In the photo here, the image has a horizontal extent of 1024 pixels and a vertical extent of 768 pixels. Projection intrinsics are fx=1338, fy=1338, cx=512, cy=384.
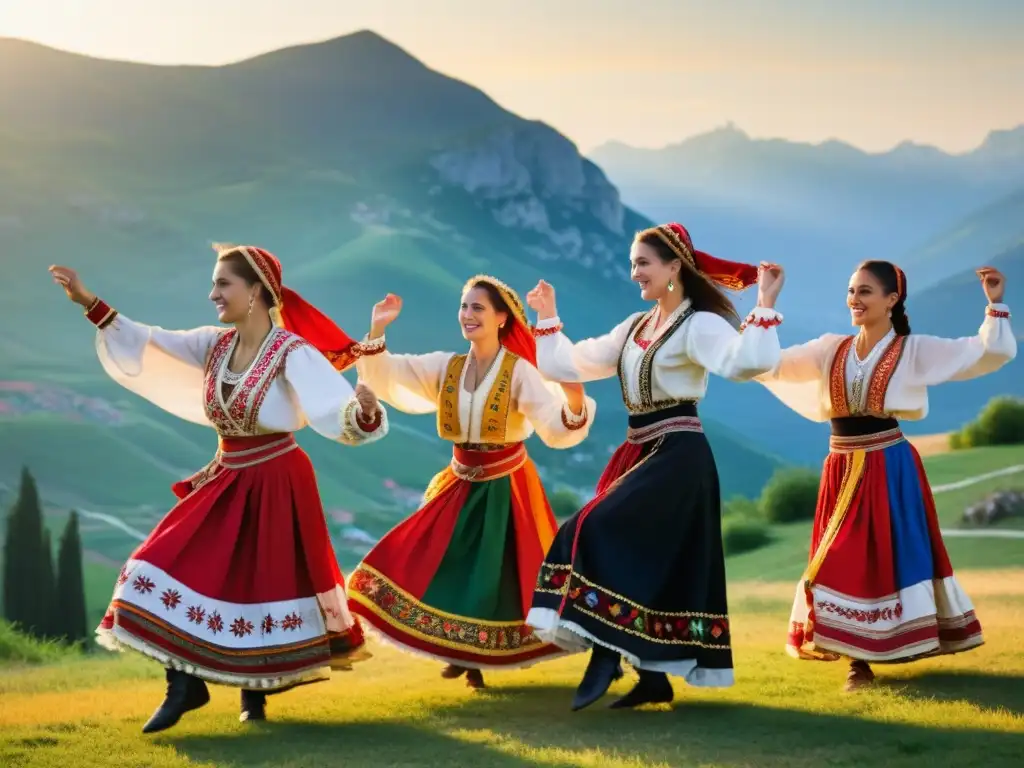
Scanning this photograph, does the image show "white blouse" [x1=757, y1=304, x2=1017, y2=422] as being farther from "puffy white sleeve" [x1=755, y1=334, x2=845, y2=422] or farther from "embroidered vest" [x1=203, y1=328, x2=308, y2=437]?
"embroidered vest" [x1=203, y1=328, x2=308, y2=437]

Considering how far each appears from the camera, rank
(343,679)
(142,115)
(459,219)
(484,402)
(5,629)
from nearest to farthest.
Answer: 1. (484,402)
2. (343,679)
3. (5,629)
4. (142,115)
5. (459,219)

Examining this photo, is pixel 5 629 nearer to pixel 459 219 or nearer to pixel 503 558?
pixel 503 558

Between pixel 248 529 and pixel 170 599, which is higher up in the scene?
pixel 248 529

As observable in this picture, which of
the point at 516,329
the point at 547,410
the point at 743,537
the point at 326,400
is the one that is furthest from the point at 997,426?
the point at 326,400

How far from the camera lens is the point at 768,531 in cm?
1319

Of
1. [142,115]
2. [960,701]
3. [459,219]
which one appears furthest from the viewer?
[459,219]

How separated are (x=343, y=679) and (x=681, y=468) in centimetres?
255

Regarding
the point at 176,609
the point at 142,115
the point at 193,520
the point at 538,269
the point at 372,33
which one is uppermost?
the point at 372,33

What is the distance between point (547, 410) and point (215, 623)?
1.65 m

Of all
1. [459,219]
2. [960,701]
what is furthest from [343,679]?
[459,219]

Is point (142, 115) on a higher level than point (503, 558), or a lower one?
higher

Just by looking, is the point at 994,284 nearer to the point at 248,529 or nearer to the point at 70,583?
the point at 248,529

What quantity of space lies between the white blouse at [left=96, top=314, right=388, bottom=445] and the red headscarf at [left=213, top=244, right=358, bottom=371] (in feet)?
0.52

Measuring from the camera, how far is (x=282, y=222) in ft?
64.1
